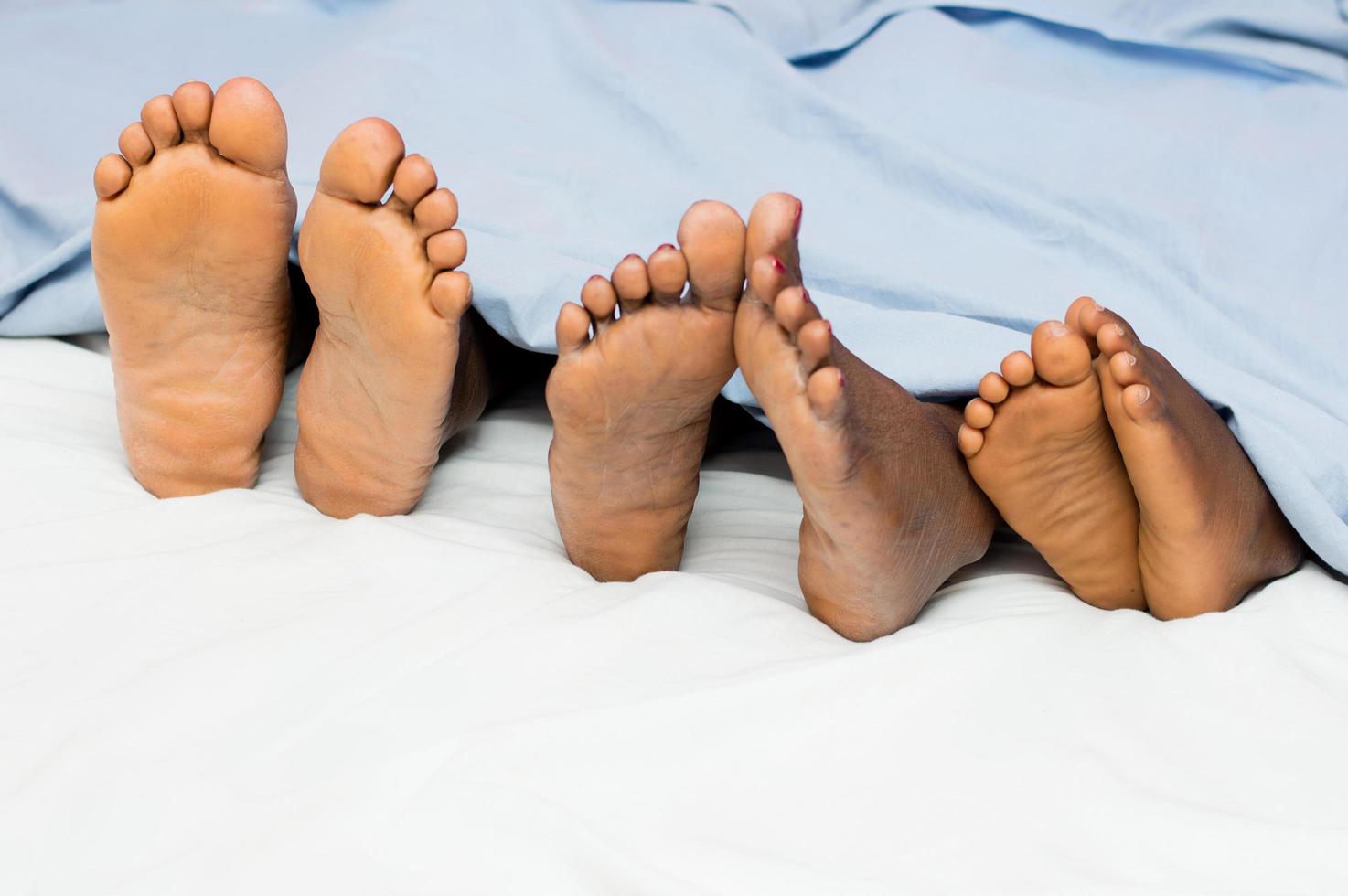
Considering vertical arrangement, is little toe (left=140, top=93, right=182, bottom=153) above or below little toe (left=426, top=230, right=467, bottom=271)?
above

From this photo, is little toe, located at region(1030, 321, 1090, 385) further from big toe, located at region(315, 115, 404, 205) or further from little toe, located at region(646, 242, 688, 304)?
big toe, located at region(315, 115, 404, 205)

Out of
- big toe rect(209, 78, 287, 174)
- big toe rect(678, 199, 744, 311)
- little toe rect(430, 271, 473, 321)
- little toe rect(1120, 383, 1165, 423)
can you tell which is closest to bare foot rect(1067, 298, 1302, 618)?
little toe rect(1120, 383, 1165, 423)

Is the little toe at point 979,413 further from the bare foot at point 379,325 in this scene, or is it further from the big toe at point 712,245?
the bare foot at point 379,325

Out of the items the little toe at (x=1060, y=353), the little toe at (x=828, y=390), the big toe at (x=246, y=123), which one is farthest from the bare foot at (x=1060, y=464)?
the big toe at (x=246, y=123)

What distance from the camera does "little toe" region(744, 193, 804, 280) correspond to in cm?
71

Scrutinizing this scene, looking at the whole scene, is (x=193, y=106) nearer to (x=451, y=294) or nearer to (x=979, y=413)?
(x=451, y=294)

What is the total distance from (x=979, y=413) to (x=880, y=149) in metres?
0.45

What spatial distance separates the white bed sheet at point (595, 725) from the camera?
1.96 ft

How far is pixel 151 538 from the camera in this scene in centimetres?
88

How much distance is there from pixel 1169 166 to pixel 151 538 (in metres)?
0.94

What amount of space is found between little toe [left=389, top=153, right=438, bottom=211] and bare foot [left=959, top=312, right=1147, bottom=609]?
1.29 feet

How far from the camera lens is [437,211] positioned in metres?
0.82

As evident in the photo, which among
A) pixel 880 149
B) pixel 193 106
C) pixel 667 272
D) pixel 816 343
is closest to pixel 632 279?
pixel 667 272

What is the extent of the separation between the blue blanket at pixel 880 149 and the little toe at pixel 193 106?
0.66 feet
